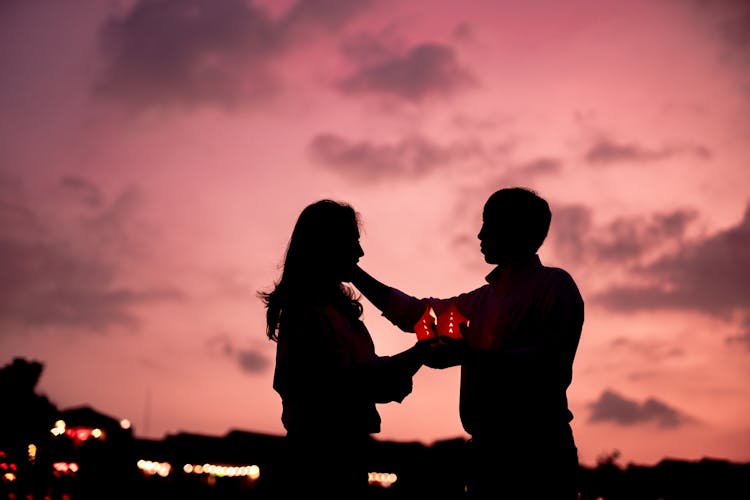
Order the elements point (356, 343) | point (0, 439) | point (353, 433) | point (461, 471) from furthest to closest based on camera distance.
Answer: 1. point (0, 439)
2. point (461, 471)
3. point (356, 343)
4. point (353, 433)

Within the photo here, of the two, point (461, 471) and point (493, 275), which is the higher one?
point (493, 275)

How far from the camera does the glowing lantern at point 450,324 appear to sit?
3842 millimetres

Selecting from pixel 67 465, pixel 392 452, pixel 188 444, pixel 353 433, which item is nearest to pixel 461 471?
pixel 353 433

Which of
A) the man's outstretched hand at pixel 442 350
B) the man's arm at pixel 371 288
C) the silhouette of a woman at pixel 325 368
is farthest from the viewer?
the man's arm at pixel 371 288

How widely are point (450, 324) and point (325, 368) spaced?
2.13ft

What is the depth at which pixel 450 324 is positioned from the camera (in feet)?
12.7

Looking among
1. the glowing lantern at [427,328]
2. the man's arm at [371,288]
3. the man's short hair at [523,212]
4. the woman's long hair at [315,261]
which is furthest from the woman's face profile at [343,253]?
the man's arm at [371,288]

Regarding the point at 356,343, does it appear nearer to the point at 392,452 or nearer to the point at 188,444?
the point at 188,444

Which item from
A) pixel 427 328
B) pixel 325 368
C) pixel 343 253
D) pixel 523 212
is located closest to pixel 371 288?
pixel 343 253

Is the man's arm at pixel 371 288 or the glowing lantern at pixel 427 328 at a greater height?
the man's arm at pixel 371 288

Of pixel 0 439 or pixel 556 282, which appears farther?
pixel 0 439

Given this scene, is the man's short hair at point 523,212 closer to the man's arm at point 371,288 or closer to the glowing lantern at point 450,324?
the glowing lantern at point 450,324

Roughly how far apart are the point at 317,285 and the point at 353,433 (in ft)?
2.65

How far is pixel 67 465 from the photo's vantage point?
17.6 ft
